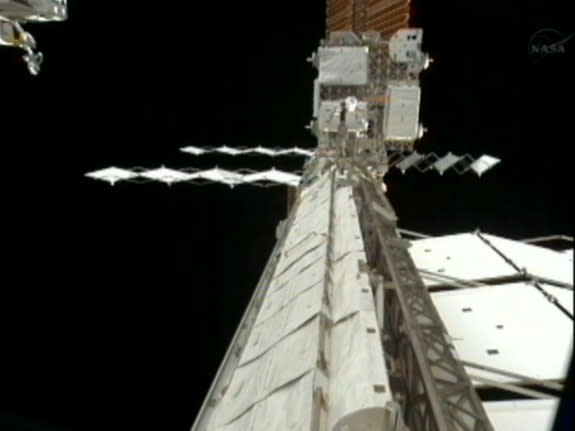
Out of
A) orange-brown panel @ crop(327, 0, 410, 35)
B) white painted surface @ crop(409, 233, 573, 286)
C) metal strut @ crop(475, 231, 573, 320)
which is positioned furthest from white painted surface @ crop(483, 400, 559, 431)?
orange-brown panel @ crop(327, 0, 410, 35)

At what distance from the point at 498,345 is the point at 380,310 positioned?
906mm

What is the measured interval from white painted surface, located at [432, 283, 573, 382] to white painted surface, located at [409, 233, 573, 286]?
1.15 feet

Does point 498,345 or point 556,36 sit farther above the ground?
point 556,36

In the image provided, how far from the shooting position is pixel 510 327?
12.5ft

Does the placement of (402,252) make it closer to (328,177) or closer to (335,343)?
(335,343)

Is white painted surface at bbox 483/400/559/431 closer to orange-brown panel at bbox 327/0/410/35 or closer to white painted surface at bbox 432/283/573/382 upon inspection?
white painted surface at bbox 432/283/573/382

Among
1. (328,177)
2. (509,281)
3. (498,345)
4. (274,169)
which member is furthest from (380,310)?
(274,169)

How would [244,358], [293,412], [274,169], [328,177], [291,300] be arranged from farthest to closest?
[274,169]
[328,177]
[291,300]
[244,358]
[293,412]

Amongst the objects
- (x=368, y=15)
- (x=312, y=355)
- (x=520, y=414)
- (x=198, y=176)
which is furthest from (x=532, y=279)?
(x=368, y=15)

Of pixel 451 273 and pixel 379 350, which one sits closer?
pixel 379 350

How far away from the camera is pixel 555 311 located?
3.91m

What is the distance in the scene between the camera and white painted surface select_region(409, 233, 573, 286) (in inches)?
187

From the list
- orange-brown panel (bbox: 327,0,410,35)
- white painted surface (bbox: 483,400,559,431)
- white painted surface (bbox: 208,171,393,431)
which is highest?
orange-brown panel (bbox: 327,0,410,35)

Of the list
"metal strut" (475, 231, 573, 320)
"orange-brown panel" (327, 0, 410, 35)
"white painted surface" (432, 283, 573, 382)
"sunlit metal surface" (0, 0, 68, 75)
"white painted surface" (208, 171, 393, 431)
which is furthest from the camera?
"orange-brown panel" (327, 0, 410, 35)
